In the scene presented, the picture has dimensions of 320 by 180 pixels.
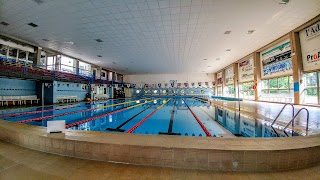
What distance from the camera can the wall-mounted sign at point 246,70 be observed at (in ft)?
49.5

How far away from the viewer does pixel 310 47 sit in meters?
8.74

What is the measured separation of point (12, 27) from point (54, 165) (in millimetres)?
10152

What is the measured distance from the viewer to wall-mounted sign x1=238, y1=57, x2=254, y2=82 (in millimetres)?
15084

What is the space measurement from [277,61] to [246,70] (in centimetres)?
444

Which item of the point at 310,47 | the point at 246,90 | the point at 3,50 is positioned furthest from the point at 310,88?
the point at 3,50

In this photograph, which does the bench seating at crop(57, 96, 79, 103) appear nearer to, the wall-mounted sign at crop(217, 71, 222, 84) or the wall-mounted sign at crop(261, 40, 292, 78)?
the wall-mounted sign at crop(261, 40, 292, 78)

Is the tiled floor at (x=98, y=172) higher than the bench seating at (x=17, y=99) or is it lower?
lower

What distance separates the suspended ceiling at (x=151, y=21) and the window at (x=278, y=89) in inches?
131

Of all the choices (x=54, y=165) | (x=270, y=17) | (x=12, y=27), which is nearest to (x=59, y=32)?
(x=12, y=27)

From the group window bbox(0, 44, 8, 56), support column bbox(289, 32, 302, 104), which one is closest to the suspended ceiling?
support column bbox(289, 32, 302, 104)

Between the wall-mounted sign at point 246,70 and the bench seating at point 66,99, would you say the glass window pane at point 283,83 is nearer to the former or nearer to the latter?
the wall-mounted sign at point 246,70

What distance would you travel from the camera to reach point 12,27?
26.8 ft

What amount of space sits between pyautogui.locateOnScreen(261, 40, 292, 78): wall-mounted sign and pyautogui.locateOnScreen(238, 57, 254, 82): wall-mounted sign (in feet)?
5.52

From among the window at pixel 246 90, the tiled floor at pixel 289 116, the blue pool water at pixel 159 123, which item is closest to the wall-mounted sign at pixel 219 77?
the window at pixel 246 90
